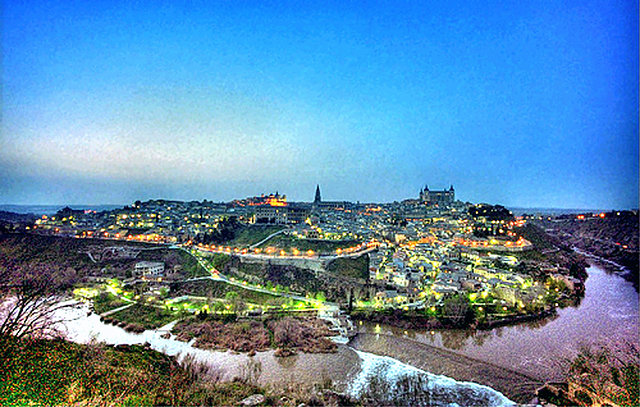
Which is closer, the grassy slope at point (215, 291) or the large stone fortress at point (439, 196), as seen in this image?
the grassy slope at point (215, 291)

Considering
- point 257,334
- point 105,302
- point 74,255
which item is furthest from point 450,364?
point 74,255

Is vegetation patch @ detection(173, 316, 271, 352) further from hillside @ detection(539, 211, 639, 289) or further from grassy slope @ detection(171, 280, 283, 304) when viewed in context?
hillside @ detection(539, 211, 639, 289)

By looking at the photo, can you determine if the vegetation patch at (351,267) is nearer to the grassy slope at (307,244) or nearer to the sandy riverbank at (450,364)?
the grassy slope at (307,244)

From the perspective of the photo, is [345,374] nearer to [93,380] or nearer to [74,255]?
[93,380]

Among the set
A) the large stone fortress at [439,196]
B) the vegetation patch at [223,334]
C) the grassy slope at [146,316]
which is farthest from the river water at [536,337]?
the large stone fortress at [439,196]

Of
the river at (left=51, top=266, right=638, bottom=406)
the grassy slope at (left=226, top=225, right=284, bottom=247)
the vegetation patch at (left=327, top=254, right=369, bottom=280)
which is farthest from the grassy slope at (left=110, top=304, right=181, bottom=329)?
the grassy slope at (left=226, top=225, right=284, bottom=247)

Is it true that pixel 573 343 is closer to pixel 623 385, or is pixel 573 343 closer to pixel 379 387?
pixel 623 385
